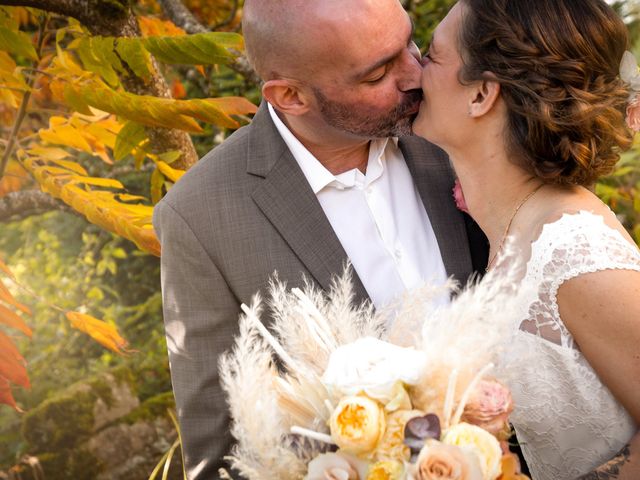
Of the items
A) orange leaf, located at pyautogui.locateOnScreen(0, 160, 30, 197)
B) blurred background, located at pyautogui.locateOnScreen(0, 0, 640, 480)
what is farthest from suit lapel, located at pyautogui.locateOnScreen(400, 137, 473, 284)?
orange leaf, located at pyautogui.locateOnScreen(0, 160, 30, 197)

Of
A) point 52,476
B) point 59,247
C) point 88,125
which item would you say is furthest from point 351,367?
point 59,247

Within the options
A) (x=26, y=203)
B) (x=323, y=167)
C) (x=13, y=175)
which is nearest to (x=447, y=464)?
(x=323, y=167)

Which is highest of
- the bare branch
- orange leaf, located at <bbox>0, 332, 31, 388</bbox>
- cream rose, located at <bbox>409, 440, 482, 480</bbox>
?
the bare branch

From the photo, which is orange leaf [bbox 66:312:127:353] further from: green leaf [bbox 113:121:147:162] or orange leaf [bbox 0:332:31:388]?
green leaf [bbox 113:121:147:162]

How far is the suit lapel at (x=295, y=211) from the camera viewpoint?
9.10 feet

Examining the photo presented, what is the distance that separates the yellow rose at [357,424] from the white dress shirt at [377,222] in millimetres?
1309

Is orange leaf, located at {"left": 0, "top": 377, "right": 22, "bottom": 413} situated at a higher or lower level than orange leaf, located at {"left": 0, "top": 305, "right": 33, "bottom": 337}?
lower

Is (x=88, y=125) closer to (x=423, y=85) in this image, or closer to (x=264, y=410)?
(x=423, y=85)

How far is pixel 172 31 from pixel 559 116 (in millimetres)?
2196

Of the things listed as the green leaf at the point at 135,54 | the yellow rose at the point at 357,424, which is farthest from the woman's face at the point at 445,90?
the yellow rose at the point at 357,424

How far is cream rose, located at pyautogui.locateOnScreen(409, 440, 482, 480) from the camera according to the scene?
1.46 metres

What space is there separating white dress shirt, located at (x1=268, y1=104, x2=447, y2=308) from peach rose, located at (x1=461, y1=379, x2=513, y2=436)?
1.26m

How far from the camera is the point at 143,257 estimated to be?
616cm

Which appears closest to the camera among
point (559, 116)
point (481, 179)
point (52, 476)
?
point (559, 116)
